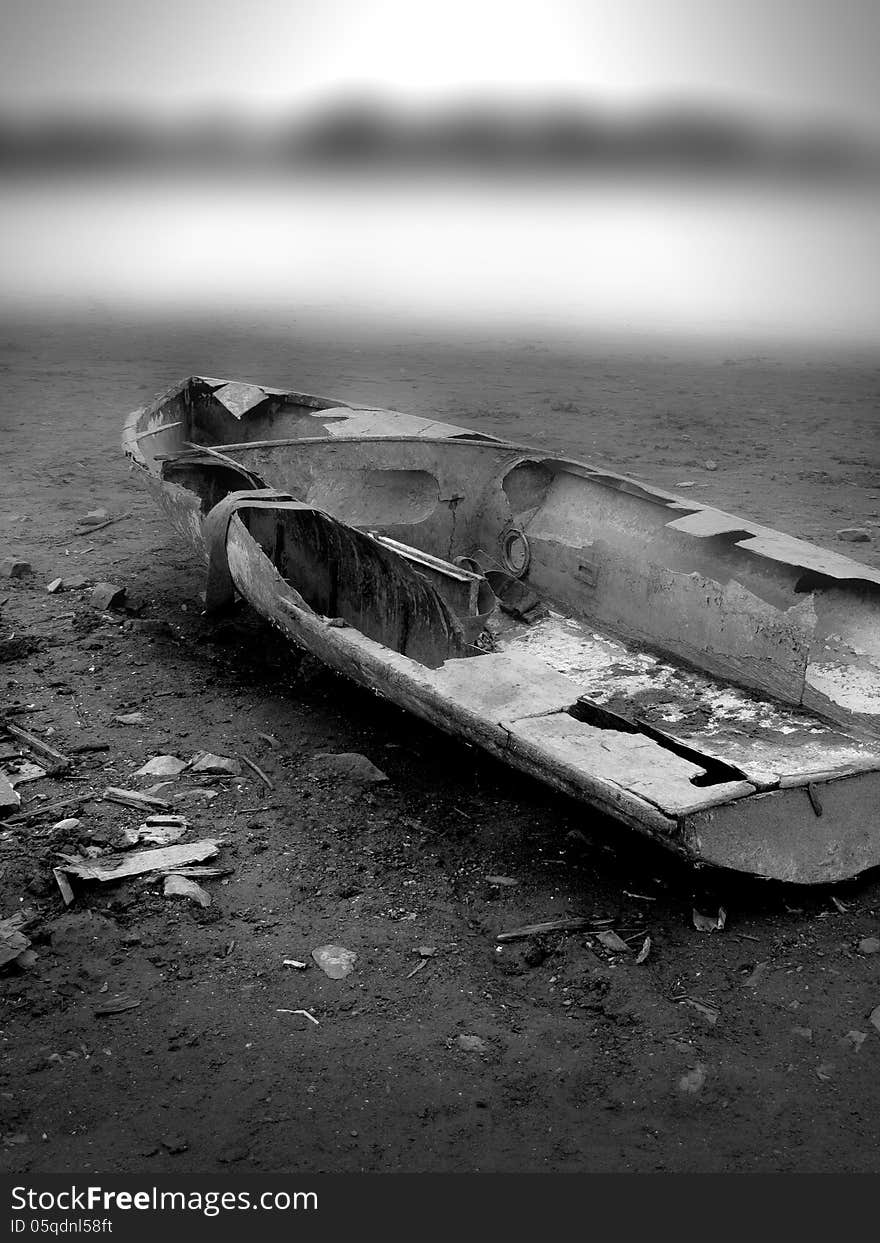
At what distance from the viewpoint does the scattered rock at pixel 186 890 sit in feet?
12.6

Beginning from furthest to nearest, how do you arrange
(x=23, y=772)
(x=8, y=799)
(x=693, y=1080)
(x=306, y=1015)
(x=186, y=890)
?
(x=23, y=772) → (x=8, y=799) → (x=186, y=890) → (x=306, y=1015) → (x=693, y=1080)

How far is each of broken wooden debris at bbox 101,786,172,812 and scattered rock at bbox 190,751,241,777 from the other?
0.28m

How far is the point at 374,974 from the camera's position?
351 cm

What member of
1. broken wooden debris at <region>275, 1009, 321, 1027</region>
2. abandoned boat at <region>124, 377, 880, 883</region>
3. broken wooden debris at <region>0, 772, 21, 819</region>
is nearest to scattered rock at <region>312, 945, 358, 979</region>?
broken wooden debris at <region>275, 1009, 321, 1027</region>

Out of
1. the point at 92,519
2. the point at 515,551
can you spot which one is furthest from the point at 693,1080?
the point at 92,519

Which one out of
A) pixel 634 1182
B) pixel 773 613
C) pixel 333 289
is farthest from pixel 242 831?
pixel 333 289

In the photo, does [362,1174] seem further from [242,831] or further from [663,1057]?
[242,831]

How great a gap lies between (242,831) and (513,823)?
1.04 m

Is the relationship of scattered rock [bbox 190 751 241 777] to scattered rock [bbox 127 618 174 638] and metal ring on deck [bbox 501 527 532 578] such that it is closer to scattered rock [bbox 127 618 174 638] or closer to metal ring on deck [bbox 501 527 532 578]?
scattered rock [bbox 127 618 174 638]

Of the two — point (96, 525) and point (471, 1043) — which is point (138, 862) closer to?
point (471, 1043)

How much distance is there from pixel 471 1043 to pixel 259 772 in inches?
70.2

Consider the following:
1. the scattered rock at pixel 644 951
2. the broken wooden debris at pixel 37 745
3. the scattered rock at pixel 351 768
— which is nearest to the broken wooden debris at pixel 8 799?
the broken wooden debris at pixel 37 745

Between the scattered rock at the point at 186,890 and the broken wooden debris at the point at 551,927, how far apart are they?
1015mm

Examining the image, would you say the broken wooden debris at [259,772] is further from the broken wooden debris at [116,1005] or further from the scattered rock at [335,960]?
the broken wooden debris at [116,1005]
